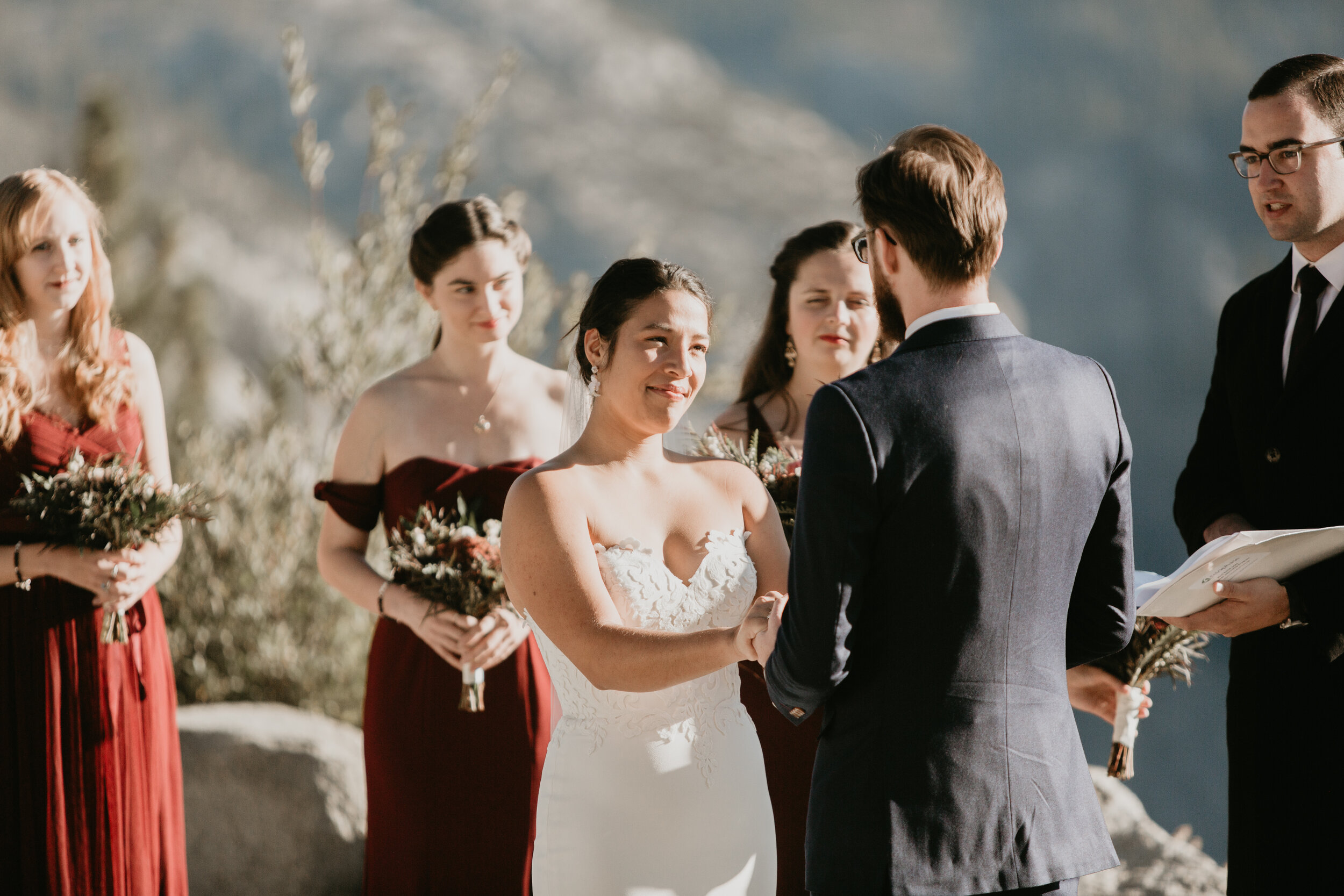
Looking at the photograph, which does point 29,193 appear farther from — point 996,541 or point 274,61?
point 274,61

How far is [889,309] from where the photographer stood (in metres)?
2.12

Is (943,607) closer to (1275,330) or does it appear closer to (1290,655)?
(1290,655)

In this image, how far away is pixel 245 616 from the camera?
694 centimetres

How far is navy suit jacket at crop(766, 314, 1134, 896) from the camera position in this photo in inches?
74.2

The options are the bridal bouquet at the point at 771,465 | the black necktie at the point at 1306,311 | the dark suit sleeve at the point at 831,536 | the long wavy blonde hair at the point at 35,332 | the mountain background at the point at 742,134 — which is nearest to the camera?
the dark suit sleeve at the point at 831,536

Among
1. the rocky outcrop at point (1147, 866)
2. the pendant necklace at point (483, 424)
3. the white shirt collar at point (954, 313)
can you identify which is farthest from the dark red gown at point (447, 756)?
the rocky outcrop at point (1147, 866)

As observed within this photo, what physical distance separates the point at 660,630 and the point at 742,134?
7.81 metres

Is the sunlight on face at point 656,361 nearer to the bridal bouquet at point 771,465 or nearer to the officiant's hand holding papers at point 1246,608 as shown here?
the bridal bouquet at point 771,465

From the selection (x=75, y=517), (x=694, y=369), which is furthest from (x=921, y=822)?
(x=75, y=517)

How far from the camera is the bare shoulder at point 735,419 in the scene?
12.9 feet

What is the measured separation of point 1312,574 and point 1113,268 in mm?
5945

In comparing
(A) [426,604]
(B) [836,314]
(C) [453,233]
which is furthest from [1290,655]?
(C) [453,233]

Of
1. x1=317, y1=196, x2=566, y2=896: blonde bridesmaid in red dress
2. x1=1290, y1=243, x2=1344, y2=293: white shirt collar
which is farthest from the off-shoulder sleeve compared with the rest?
x1=1290, y1=243, x2=1344, y2=293: white shirt collar

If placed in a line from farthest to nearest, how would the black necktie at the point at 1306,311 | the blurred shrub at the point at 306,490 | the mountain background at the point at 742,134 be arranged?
the mountain background at the point at 742,134 < the blurred shrub at the point at 306,490 < the black necktie at the point at 1306,311
